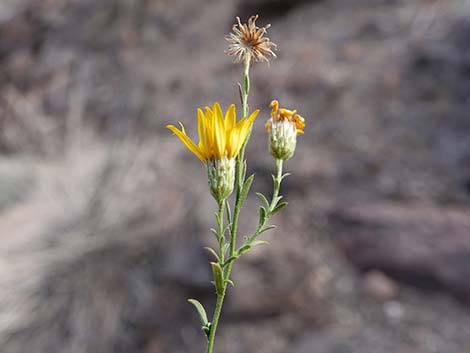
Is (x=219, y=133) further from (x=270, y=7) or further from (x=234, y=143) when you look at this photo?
(x=270, y=7)

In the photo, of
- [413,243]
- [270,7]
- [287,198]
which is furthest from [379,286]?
[270,7]

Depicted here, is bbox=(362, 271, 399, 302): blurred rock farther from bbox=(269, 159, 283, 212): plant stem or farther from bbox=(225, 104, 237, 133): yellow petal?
bbox=(225, 104, 237, 133): yellow petal

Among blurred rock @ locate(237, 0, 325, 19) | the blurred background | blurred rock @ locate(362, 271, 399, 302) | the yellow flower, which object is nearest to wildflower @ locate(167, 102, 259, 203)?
the yellow flower

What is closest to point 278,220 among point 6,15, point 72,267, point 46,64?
point 72,267

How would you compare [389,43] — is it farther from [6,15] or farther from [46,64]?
[6,15]

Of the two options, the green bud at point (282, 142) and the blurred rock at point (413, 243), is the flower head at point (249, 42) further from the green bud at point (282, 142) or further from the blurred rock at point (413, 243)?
the blurred rock at point (413, 243)

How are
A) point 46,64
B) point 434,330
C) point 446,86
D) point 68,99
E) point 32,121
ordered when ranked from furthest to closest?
1. point 46,64
2. point 68,99
3. point 32,121
4. point 446,86
5. point 434,330
